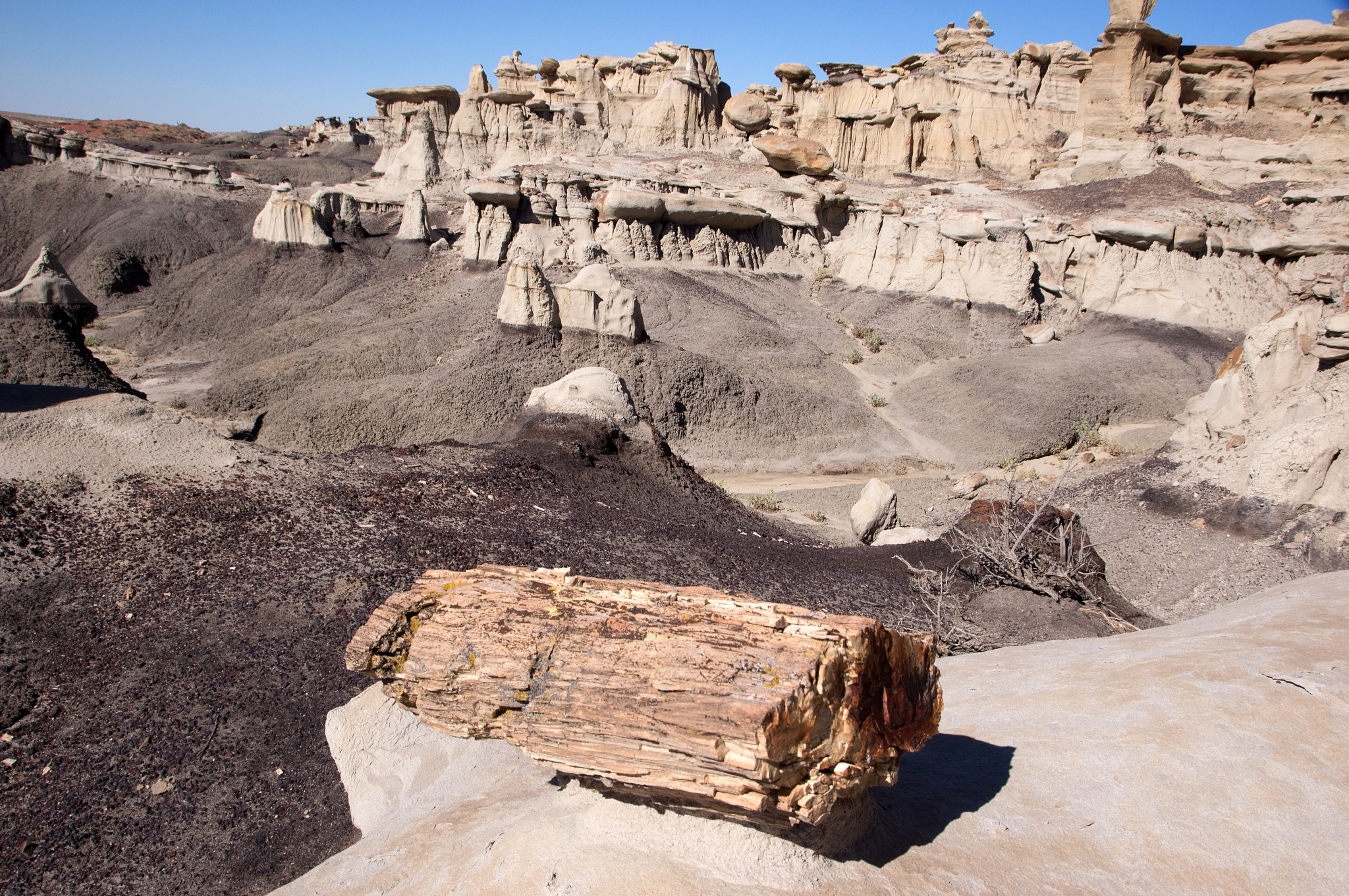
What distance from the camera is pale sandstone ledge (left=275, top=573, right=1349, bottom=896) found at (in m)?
2.92

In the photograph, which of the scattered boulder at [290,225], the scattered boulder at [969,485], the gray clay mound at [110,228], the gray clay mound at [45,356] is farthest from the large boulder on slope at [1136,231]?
the gray clay mound at [110,228]

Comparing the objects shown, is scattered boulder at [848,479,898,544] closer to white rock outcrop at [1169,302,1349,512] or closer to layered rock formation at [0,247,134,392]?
white rock outcrop at [1169,302,1349,512]

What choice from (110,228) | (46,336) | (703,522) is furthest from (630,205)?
(110,228)

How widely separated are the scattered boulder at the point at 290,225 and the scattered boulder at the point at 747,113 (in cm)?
2149

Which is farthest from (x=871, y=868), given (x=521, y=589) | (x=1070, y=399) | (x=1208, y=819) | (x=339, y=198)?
(x=339, y=198)

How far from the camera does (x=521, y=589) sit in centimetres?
347

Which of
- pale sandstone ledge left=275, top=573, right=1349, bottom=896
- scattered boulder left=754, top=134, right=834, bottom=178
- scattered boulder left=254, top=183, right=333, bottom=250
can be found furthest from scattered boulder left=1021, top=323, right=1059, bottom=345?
scattered boulder left=254, top=183, right=333, bottom=250

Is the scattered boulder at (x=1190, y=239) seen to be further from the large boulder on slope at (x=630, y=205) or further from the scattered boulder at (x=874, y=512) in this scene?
the scattered boulder at (x=874, y=512)

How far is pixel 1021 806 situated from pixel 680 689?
1.91 metres

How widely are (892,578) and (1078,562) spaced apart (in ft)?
6.58

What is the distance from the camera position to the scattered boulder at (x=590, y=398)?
519 inches

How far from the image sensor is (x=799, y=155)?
31344 millimetres

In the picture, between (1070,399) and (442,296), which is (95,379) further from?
(1070,399)

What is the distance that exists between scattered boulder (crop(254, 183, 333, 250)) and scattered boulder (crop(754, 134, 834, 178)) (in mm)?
17191
